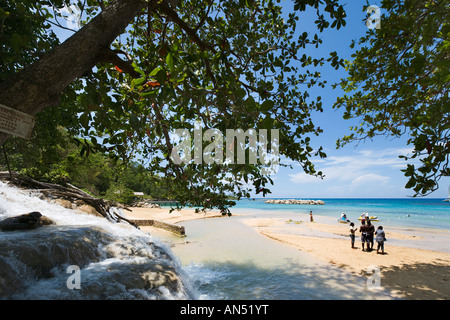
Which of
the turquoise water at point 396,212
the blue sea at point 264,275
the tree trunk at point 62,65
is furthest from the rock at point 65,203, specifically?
the turquoise water at point 396,212

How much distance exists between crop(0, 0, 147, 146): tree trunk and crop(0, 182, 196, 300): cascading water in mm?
2105

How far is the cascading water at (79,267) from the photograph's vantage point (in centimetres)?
296

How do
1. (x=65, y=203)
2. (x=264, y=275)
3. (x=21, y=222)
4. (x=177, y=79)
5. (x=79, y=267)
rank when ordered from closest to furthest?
(x=177, y=79), (x=79, y=267), (x=21, y=222), (x=65, y=203), (x=264, y=275)

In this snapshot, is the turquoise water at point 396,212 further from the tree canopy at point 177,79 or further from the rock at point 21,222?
the rock at point 21,222

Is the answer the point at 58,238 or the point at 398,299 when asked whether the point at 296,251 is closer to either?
the point at 398,299

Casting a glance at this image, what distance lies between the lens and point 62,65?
7.31 ft

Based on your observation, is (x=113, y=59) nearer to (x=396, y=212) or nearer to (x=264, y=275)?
(x=264, y=275)

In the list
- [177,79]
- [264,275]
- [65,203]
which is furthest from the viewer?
[264,275]

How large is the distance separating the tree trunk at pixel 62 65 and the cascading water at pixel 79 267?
82.9 inches

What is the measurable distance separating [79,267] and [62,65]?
3.33m

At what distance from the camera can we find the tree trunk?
202 cm

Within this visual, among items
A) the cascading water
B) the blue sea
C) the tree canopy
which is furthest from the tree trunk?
the blue sea

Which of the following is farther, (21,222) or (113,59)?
(21,222)

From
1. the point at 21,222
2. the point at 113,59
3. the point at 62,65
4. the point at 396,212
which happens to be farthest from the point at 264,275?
the point at 396,212
